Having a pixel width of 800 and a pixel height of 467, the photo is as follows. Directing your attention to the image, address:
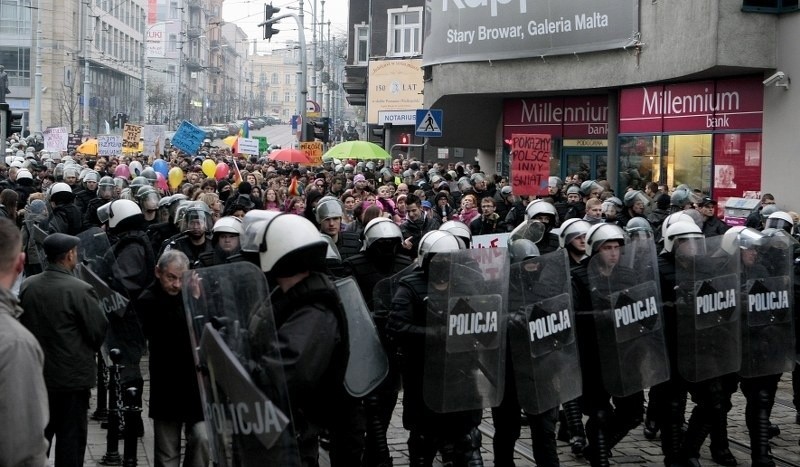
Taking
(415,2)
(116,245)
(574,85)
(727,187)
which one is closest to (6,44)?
(415,2)

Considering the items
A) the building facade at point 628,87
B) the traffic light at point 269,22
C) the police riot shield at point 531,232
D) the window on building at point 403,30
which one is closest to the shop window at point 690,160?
the building facade at point 628,87

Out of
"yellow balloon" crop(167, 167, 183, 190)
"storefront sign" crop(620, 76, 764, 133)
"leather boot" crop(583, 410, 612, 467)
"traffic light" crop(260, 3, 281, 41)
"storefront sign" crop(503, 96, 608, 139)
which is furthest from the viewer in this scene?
"traffic light" crop(260, 3, 281, 41)

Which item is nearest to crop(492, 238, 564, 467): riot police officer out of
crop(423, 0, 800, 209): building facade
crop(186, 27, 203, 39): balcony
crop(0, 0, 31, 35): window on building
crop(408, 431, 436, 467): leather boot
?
crop(408, 431, 436, 467): leather boot

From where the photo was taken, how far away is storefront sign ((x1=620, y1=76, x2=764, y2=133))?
62.5ft

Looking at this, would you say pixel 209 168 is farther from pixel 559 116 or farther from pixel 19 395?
pixel 19 395

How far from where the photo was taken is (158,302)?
666 cm

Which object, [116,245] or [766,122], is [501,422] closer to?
[116,245]

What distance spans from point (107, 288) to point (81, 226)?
20.0 ft

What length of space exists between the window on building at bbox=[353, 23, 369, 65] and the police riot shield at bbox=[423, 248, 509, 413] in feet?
191

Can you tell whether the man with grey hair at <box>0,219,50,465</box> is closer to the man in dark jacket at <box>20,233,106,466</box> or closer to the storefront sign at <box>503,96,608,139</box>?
the man in dark jacket at <box>20,233,106,466</box>

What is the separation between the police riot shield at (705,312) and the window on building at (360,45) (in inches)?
2260

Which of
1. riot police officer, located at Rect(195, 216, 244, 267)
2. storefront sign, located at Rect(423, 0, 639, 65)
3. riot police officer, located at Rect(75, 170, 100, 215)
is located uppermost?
storefront sign, located at Rect(423, 0, 639, 65)

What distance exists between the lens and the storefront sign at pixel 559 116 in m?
25.6

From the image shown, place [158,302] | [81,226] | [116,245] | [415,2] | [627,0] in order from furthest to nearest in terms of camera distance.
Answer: [415,2], [627,0], [81,226], [116,245], [158,302]
